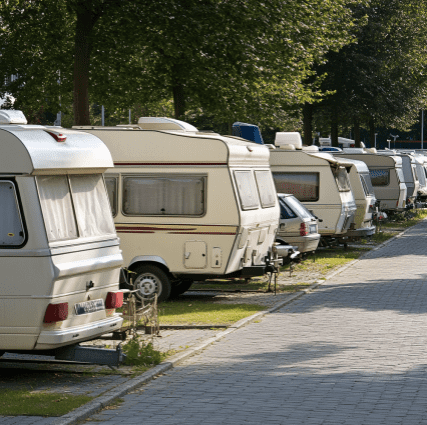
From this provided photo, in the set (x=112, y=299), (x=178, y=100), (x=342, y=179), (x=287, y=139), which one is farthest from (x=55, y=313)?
(x=178, y=100)

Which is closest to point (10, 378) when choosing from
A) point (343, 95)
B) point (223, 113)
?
point (223, 113)

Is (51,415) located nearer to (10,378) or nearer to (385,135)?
(10,378)

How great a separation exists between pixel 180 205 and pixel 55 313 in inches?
271

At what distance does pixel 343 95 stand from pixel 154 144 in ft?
101

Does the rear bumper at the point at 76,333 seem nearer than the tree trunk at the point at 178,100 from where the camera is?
Yes

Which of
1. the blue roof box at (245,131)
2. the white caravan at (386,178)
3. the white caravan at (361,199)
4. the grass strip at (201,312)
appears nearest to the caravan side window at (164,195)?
the grass strip at (201,312)

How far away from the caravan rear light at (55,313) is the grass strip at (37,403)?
69cm

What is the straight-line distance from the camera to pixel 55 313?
8.59 m

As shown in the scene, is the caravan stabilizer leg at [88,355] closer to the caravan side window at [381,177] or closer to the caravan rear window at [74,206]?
the caravan rear window at [74,206]

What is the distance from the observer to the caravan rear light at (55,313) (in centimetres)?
855

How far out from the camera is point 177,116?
2675 centimetres

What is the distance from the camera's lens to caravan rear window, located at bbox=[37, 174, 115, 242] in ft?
29.0

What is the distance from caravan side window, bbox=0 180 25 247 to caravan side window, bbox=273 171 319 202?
1529 cm

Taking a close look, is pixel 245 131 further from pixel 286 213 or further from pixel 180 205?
pixel 180 205
